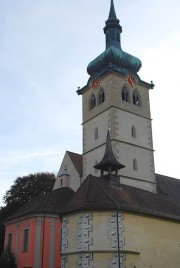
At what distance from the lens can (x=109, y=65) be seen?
131 ft

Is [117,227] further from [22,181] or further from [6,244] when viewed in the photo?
[22,181]

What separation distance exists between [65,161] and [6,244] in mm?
9684

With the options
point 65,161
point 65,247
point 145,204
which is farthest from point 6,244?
point 145,204

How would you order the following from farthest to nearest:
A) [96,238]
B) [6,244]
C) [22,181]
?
[22,181]
[6,244]
[96,238]

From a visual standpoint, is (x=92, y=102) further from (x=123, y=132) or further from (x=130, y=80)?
(x=123, y=132)

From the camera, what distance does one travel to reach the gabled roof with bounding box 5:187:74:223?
34.1 m

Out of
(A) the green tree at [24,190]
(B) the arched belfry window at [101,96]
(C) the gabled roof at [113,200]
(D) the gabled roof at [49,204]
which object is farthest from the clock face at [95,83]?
(C) the gabled roof at [113,200]

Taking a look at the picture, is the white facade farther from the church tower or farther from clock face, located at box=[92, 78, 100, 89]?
clock face, located at box=[92, 78, 100, 89]

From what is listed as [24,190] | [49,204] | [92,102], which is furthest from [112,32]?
[49,204]

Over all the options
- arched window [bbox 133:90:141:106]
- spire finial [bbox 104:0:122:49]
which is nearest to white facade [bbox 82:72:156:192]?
arched window [bbox 133:90:141:106]

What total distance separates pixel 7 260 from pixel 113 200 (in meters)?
12.8

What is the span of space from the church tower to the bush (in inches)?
387

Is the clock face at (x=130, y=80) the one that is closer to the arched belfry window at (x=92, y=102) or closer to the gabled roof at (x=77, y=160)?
the arched belfry window at (x=92, y=102)

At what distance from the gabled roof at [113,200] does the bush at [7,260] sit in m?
9.61
